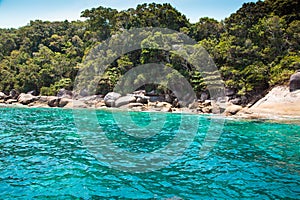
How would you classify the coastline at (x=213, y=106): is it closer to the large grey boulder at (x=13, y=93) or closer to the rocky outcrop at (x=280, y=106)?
the rocky outcrop at (x=280, y=106)

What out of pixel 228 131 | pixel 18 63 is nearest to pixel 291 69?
pixel 228 131

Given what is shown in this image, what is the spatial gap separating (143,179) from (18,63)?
50.6 m

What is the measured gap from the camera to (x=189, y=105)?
30.0m

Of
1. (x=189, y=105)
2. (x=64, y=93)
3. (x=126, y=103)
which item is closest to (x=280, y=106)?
(x=189, y=105)

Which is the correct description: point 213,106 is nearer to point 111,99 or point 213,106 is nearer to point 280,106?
point 280,106

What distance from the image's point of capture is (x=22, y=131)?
13445 millimetres

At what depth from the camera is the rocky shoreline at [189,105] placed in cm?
2061

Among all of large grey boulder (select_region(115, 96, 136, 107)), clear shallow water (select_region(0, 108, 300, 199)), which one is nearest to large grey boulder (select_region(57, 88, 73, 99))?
large grey boulder (select_region(115, 96, 136, 107))

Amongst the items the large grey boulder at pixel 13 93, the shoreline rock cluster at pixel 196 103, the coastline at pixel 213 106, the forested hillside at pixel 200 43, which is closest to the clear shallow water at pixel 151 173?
the coastline at pixel 213 106

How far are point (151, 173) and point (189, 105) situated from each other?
23379mm

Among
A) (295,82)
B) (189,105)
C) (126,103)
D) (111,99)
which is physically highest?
(295,82)

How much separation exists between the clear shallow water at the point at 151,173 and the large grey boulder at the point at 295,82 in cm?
1325

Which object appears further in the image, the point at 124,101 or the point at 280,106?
the point at 124,101

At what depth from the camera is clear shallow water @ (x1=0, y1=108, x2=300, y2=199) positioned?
5727 mm
